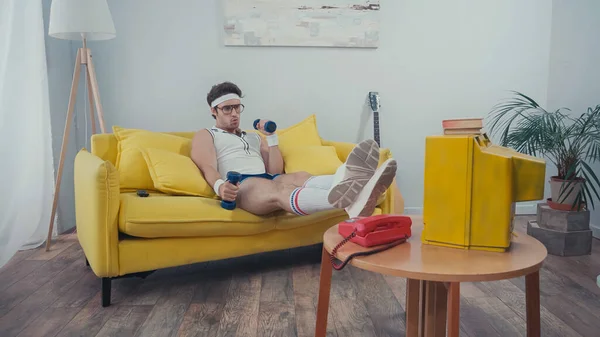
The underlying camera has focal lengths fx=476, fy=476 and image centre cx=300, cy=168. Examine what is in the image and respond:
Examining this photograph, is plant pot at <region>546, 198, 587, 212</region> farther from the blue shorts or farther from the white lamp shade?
the white lamp shade

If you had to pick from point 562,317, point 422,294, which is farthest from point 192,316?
point 562,317

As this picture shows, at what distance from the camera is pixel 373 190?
1.63 m

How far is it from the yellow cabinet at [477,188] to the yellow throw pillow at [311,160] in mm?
1478

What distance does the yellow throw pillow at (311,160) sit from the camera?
9.00 ft

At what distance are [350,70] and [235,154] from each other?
4.53 ft

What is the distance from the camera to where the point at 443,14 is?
364 centimetres

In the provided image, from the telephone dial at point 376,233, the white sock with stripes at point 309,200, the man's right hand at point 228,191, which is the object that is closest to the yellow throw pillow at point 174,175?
the man's right hand at point 228,191

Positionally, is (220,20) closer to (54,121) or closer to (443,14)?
(54,121)

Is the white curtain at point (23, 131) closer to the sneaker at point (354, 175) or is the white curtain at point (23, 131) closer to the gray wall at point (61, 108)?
the gray wall at point (61, 108)

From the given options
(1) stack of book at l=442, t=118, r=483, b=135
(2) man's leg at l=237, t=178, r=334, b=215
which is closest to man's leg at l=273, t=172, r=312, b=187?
(2) man's leg at l=237, t=178, r=334, b=215

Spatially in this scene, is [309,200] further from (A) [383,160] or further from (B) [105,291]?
(B) [105,291]

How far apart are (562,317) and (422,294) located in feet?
2.87

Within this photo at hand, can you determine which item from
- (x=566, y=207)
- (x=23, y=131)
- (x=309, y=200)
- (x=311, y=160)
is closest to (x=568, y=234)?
(x=566, y=207)

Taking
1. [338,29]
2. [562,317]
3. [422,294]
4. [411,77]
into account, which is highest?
[338,29]
